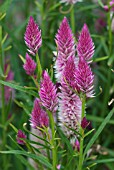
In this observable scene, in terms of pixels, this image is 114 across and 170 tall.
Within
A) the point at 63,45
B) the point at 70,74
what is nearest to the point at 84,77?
the point at 70,74

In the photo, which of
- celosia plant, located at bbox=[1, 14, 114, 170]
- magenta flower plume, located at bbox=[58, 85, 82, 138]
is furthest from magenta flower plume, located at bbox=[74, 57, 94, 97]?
magenta flower plume, located at bbox=[58, 85, 82, 138]

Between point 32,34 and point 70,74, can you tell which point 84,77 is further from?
point 32,34

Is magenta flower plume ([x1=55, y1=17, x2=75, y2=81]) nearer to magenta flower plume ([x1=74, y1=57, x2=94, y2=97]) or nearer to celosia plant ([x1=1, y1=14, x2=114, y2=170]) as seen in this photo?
celosia plant ([x1=1, y1=14, x2=114, y2=170])

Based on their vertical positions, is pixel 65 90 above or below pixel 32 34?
below

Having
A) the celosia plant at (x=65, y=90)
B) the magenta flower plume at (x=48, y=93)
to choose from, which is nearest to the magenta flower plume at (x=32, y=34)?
the celosia plant at (x=65, y=90)

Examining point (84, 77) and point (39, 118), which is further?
point (39, 118)

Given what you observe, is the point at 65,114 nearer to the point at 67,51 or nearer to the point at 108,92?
the point at 67,51

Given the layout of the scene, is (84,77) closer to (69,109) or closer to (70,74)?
(70,74)
